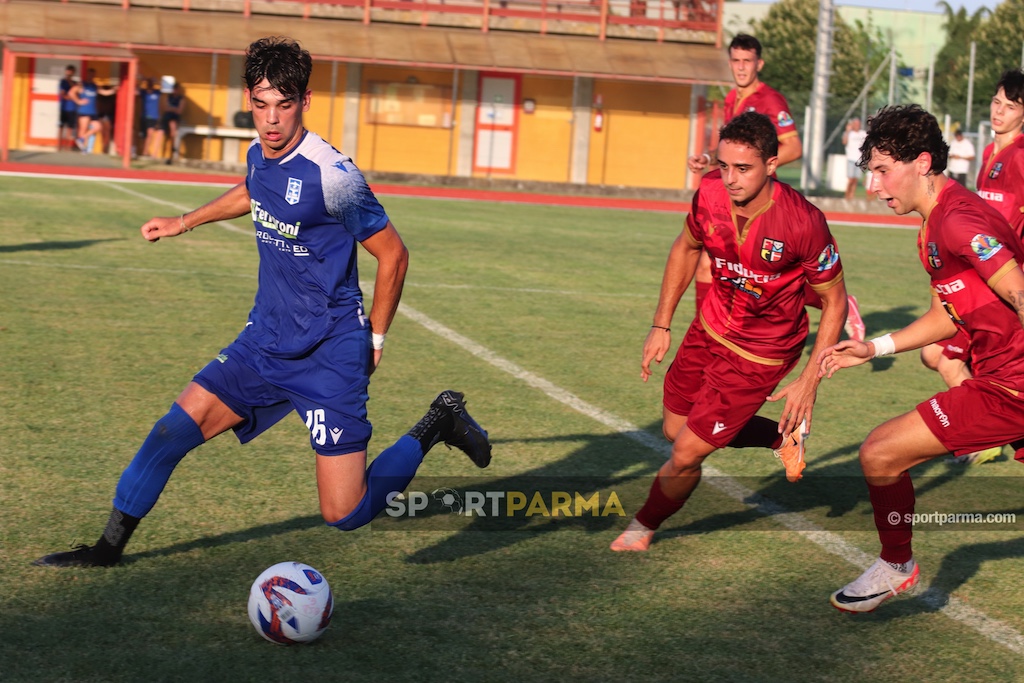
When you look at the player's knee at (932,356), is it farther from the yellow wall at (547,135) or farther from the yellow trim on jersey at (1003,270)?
the yellow wall at (547,135)

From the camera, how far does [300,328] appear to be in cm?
472

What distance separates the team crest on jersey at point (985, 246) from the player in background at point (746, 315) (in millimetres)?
657

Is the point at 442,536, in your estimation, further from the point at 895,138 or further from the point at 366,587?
the point at 895,138

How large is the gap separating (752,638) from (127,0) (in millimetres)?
31153

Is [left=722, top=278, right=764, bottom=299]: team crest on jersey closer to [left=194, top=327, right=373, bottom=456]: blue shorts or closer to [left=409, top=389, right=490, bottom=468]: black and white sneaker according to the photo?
[left=409, top=389, right=490, bottom=468]: black and white sneaker

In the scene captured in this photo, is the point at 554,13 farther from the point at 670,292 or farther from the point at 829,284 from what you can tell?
the point at 829,284

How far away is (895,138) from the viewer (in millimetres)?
4797

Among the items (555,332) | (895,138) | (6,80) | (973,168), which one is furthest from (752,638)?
(973,168)

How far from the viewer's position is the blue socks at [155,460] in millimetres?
4742

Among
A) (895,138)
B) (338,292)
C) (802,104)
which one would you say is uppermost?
(802,104)

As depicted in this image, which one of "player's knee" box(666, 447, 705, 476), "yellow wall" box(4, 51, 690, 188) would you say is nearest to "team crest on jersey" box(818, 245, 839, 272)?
"player's knee" box(666, 447, 705, 476)

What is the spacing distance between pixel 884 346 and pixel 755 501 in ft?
5.53

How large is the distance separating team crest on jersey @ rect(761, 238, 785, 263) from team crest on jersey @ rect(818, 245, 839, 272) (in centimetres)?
17

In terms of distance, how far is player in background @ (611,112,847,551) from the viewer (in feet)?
17.1
